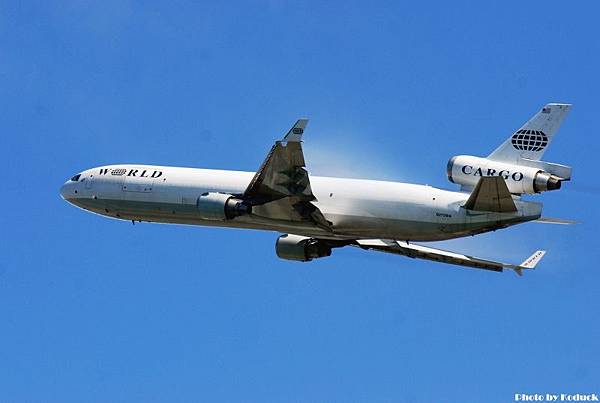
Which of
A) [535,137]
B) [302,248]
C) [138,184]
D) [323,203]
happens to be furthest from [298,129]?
[138,184]

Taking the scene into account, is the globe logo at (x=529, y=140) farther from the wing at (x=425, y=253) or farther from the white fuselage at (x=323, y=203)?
the wing at (x=425, y=253)

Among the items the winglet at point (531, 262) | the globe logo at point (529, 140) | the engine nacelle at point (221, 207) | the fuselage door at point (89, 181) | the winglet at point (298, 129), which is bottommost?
the winglet at point (531, 262)

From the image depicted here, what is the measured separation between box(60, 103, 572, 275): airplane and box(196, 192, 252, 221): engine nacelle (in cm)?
4

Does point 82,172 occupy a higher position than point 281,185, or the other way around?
point 82,172

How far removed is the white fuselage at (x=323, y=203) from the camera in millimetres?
42281

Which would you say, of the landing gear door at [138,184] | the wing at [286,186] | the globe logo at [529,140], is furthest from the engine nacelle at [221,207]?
the globe logo at [529,140]

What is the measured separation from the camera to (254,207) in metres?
44.4

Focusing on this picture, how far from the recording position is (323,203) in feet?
148

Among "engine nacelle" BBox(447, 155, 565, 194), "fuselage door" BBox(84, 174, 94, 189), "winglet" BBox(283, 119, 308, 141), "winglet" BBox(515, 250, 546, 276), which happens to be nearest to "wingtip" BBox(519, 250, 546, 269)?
"winglet" BBox(515, 250, 546, 276)

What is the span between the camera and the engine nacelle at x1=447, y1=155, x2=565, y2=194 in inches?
1593

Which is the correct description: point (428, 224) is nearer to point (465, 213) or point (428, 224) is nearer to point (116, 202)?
point (465, 213)

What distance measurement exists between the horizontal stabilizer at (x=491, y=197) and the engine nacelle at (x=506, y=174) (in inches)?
43.4

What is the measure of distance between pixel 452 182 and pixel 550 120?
4.49 metres

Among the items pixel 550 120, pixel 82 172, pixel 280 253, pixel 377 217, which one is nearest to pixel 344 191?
pixel 377 217
